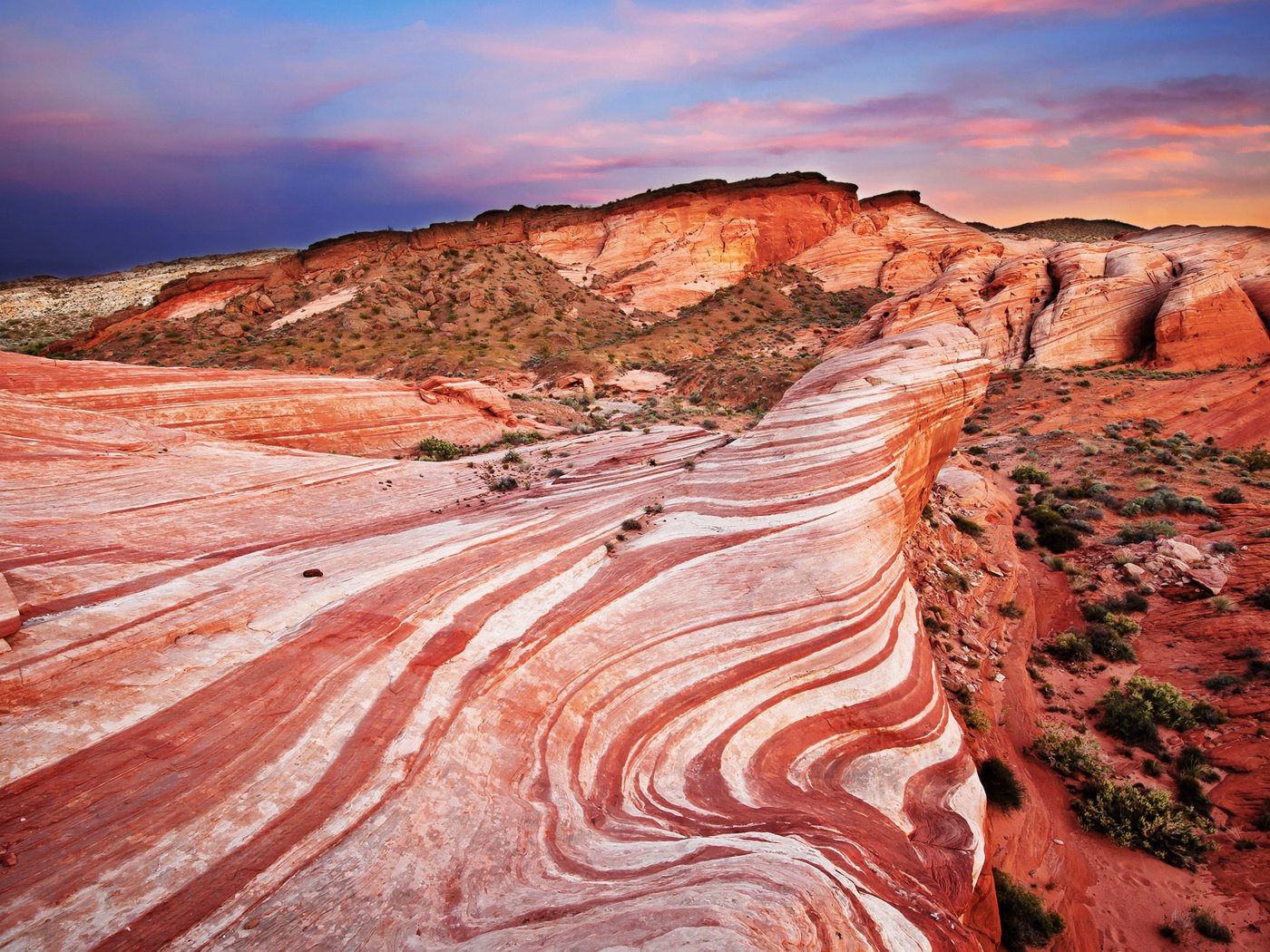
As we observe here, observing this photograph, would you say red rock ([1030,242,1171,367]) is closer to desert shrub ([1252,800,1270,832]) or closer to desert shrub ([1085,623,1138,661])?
desert shrub ([1085,623,1138,661])

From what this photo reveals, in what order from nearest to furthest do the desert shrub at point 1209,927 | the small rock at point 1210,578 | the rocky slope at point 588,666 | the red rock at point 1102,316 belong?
the rocky slope at point 588,666, the desert shrub at point 1209,927, the small rock at point 1210,578, the red rock at point 1102,316

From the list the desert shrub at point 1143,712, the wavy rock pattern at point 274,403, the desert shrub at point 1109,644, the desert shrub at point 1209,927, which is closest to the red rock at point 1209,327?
the desert shrub at point 1109,644

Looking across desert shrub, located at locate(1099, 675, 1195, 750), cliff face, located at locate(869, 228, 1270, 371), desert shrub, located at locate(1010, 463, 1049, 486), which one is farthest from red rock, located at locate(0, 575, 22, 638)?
cliff face, located at locate(869, 228, 1270, 371)

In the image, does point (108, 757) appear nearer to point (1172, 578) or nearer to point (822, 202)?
point (1172, 578)

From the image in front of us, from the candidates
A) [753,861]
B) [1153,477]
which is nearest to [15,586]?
[753,861]

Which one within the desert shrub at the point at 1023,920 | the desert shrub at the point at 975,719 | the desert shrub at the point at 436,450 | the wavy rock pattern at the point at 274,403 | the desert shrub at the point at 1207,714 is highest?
the wavy rock pattern at the point at 274,403

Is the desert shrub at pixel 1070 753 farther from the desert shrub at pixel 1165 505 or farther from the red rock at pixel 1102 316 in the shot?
the red rock at pixel 1102 316
